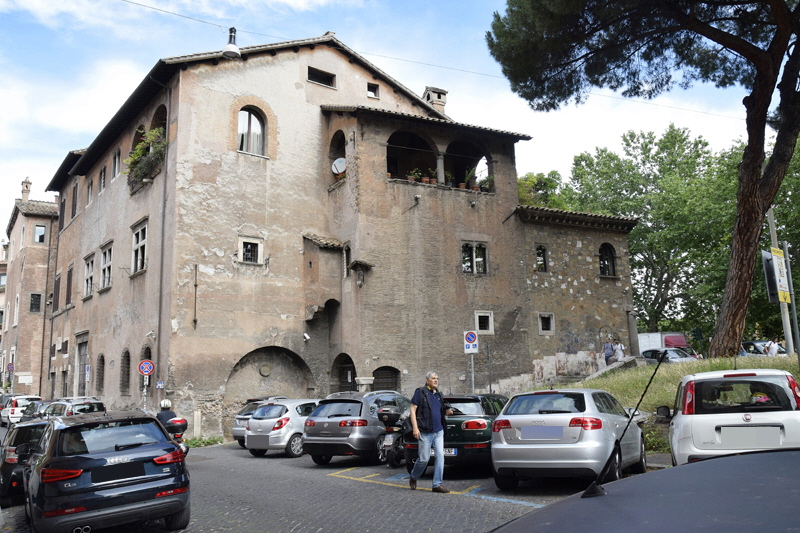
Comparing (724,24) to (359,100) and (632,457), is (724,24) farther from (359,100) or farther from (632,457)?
(359,100)

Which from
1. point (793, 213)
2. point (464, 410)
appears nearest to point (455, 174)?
point (793, 213)

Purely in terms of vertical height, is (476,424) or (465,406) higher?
(465,406)

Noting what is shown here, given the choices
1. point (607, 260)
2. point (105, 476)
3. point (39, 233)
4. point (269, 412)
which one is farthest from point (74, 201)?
point (105, 476)

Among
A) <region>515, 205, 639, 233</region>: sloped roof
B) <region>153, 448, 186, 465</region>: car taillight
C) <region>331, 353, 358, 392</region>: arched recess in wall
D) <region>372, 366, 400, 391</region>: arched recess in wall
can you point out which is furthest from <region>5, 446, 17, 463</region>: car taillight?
<region>515, 205, 639, 233</region>: sloped roof

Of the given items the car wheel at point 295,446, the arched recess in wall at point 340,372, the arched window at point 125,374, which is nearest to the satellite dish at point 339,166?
the arched recess in wall at point 340,372

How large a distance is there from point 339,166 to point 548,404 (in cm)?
1825

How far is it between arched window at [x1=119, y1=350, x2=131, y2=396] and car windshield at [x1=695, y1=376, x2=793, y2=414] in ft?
75.1

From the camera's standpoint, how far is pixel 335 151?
88.7ft

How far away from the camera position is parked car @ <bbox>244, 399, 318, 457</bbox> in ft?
51.9

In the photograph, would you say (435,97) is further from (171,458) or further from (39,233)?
(39,233)

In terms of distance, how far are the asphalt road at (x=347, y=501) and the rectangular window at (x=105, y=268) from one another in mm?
18832

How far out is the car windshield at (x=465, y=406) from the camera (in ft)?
37.8

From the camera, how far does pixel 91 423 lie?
757 centimetres

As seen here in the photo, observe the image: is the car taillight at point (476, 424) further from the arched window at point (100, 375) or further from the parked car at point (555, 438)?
the arched window at point (100, 375)
